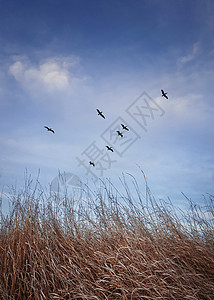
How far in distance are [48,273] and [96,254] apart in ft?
2.08

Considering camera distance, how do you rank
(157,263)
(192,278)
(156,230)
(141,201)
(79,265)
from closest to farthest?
(192,278), (157,263), (79,265), (156,230), (141,201)

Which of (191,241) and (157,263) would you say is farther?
(191,241)

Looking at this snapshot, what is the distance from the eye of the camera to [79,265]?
3.29m

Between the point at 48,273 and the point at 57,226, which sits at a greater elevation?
the point at 57,226

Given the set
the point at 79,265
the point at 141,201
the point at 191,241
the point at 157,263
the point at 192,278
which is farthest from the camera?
the point at 141,201

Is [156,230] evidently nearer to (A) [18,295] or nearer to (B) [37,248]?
(B) [37,248]

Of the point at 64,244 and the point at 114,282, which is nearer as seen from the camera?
the point at 114,282

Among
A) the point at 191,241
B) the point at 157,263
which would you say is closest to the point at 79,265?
the point at 157,263

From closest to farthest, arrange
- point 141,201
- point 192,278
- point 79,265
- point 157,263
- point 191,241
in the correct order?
point 192,278
point 157,263
point 79,265
point 191,241
point 141,201

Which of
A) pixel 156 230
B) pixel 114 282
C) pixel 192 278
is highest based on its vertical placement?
pixel 156 230

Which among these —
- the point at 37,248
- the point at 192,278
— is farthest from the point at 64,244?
the point at 192,278

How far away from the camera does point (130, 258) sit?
3.14m

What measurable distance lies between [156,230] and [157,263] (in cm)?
82

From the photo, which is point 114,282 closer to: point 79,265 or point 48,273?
point 79,265
